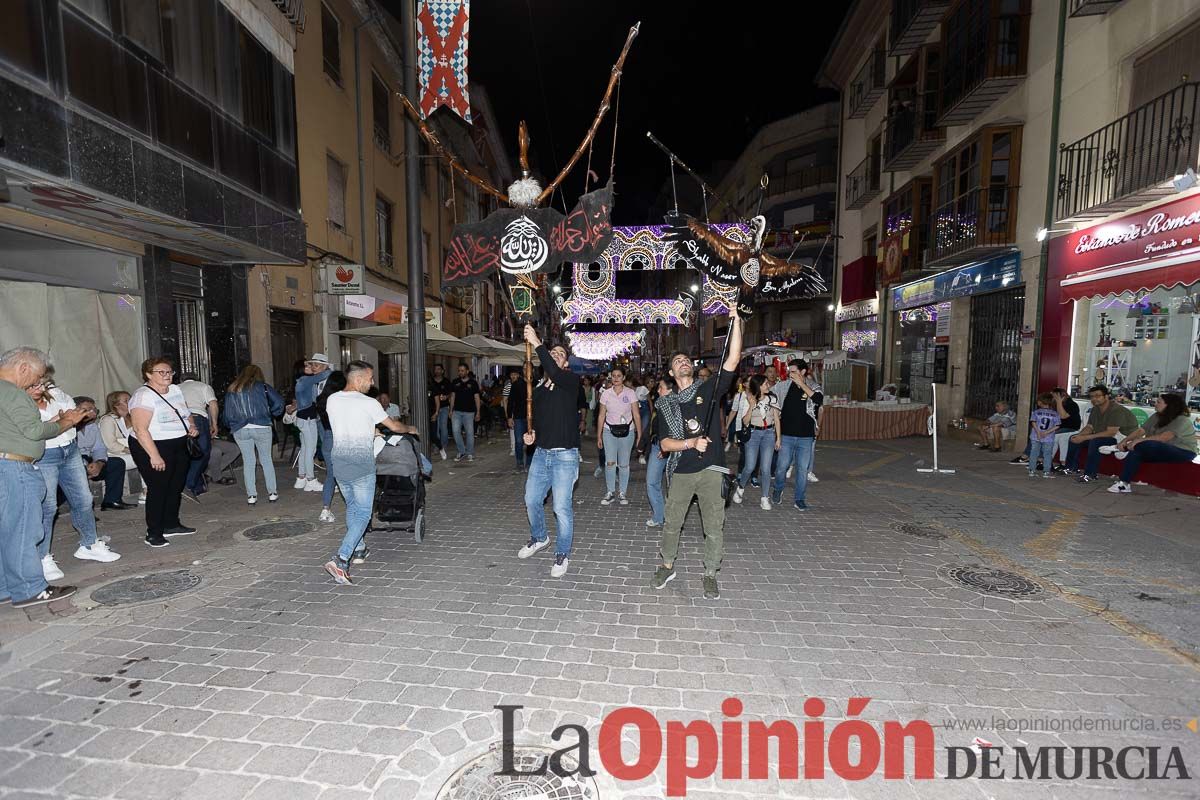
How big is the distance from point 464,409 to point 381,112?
11.6m

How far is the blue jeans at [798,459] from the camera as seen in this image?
24.4ft

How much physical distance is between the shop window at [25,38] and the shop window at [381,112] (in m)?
11.6

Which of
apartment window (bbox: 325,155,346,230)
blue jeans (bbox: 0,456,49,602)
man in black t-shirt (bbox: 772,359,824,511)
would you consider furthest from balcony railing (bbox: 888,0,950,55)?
blue jeans (bbox: 0,456,49,602)

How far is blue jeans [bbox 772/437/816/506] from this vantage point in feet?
24.4

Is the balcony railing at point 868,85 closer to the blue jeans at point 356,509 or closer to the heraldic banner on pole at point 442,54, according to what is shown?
the heraldic banner on pole at point 442,54

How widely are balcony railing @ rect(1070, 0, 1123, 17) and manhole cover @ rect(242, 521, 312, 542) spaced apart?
14934 millimetres

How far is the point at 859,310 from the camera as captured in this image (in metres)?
21.0

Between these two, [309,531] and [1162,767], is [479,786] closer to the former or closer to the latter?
[1162,767]

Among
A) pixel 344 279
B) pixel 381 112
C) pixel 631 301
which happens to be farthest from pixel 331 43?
pixel 631 301

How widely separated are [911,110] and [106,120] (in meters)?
18.8

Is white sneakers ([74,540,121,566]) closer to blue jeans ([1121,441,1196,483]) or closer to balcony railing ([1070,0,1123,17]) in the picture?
blue jeans ([1121,441,1196,483])

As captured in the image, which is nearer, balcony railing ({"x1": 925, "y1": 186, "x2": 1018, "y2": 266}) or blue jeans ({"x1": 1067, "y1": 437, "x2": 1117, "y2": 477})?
blue jeans ({"x1": 1067, "y1": 437, "x2": 1117, "y2": 477})

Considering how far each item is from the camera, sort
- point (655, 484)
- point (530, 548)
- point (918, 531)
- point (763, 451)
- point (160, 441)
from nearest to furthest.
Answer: point (530, 548)
point (160, 441)
point (918, 531)
point (655, 484)
point (763, 451)

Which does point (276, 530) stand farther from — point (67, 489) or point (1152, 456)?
point (1152, 456)
